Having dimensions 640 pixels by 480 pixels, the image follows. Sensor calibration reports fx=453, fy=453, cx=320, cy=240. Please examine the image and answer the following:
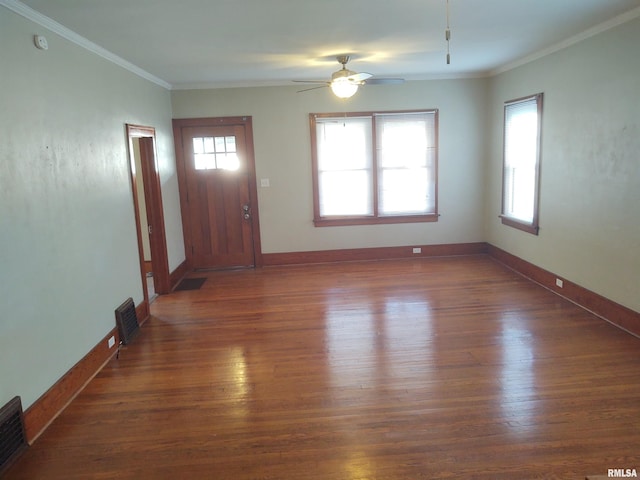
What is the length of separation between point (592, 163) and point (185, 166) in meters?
5.09

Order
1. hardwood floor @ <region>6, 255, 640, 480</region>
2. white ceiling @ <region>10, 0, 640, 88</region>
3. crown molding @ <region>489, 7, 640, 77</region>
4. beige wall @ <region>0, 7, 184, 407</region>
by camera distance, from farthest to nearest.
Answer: crown molding @ <region>489, 7, 640, 77</region>
white ceiling @ <region>10, 0, 640, 88</region>
beige wall @ <region>0, 7, 184, 407</region>
hardwood floor @ <region>6, 255, 640, 480</region>

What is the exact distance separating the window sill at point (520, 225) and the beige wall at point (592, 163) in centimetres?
8

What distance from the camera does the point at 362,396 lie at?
10.3 ft

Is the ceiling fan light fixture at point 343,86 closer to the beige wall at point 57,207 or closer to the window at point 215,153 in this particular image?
the beige wall at point 57,207

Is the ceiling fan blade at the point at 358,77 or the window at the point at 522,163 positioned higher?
the ceiling fan blade at the point at 358,77

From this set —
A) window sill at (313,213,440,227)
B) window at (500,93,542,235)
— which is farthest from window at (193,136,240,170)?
window at (500,93,542,235)

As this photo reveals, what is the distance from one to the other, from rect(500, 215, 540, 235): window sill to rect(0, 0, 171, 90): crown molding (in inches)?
195

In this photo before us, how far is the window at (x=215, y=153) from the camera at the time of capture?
659 cm

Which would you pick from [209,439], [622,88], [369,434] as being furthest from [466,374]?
[622,88]

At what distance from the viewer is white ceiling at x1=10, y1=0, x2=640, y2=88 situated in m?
3.15

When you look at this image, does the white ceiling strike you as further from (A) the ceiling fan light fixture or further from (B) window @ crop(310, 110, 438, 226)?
(B) window @ crop(310, 110, 438, 226)

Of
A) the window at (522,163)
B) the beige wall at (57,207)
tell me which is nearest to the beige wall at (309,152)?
the window at (522,163)

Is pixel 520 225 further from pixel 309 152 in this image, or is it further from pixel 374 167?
pixel 309 152

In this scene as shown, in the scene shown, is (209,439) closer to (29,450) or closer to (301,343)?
(29,450)
